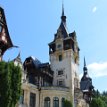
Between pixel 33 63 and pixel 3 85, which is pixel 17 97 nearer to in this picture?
pixel 3 85

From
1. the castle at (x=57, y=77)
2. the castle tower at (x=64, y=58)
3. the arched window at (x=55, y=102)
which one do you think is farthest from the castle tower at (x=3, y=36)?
the castle tower at (x=64, y=58)

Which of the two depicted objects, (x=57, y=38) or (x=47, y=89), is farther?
(x=57, y=38)

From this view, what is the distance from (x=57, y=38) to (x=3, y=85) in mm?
35390

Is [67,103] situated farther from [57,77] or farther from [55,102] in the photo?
[57,77]

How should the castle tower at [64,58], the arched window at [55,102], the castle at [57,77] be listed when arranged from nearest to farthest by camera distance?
the castle at [57,77] < the arched window at [55,102] < the castle tower at [64,58]

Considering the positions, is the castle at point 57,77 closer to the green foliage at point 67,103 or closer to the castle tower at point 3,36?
A: the green foliage at point 67,103

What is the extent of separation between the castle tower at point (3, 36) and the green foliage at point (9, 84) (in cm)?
1065

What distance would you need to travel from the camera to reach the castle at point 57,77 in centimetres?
5469

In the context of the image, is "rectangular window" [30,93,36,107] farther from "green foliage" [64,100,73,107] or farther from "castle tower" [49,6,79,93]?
"castle tower" [49,6,79,93]

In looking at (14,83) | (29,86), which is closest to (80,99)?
(29,86)

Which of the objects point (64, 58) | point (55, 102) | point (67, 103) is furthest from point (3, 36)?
point (64, 58)

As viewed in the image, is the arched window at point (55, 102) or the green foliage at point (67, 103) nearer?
the green foliage at point (67, 103)

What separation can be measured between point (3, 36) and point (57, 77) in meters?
21.5

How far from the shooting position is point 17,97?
32.6 metres
